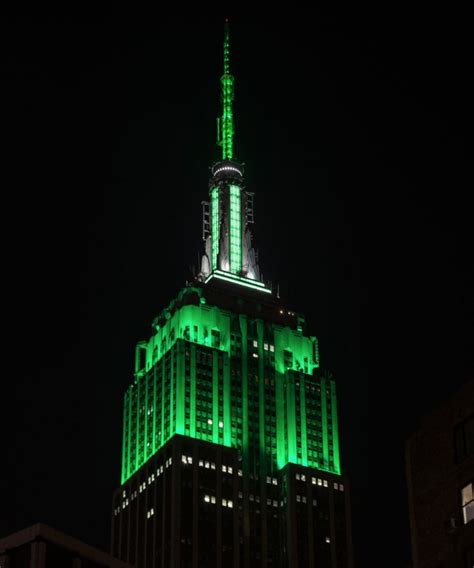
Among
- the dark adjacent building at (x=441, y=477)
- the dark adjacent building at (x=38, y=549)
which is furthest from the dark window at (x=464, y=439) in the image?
the dark adjacent building at (x=38, y=549)

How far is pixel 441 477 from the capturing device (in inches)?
2502

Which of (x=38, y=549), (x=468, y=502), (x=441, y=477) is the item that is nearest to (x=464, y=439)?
(x=441, y=477)

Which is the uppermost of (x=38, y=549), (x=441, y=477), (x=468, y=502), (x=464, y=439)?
(x=464, y=439)

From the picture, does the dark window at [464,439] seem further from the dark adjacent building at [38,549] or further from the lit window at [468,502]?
the dark adjacent building at [38,549]

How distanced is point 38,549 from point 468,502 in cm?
2136

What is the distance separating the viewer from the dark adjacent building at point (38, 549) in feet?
220

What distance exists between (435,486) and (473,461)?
2.97 metres

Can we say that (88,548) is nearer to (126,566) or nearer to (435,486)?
(126,566)

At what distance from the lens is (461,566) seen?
189 feet

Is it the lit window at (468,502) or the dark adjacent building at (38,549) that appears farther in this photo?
the dark adjacent building at (38,549)

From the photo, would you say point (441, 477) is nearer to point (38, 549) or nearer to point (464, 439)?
point (464, 439)

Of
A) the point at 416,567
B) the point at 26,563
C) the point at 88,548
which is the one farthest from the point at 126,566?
the point at 416,567

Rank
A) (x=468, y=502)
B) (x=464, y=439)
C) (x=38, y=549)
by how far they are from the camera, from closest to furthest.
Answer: (x=468, y=502)
(x=464, y=439)
(x=38, y=549)

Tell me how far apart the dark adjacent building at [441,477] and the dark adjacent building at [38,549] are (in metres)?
17.7
